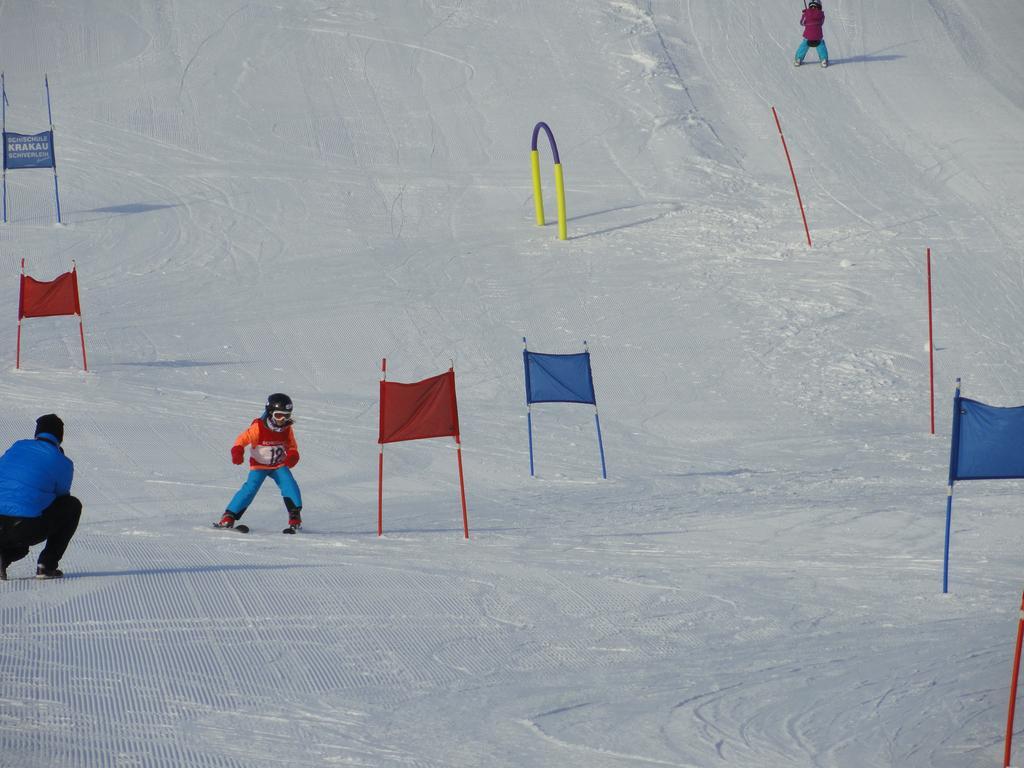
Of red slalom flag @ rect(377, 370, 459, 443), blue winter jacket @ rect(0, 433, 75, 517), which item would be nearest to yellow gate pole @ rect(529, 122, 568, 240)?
red slalom flag @ rect(377, 370, 459, 443)

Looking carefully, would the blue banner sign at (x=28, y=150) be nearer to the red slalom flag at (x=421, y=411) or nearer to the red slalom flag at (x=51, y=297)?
the red slalom flag at (x=51, y=297)

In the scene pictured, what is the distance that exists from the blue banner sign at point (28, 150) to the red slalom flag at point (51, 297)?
5.64 metres

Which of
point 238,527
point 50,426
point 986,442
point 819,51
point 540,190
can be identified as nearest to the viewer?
point 50,426

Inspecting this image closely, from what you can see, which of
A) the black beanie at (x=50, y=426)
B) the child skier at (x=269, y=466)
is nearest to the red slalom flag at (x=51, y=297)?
the child skier at (x=269, y=466)

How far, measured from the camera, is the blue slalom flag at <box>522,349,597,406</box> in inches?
453

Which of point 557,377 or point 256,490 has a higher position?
point 557,377

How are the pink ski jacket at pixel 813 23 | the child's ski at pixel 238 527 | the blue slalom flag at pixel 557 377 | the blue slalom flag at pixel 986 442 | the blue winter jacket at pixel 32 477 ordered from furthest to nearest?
the pink ski jacket at pixel 813 23, the blue slalom flag at pixel 557 377, the child's ski at pixel 238 527, the blue slalom flag at pixel 986 442, the blue winter jacket at pixel 32 477

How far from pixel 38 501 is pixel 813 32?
21197 mm

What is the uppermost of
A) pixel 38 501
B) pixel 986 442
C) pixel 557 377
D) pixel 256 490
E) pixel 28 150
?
pixel 28 150

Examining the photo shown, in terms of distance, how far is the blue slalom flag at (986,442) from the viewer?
7.58 meters

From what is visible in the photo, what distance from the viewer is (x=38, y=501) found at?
22.8ft

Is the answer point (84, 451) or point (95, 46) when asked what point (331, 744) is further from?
point (95, 46)

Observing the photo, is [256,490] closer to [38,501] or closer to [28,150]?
[38,501]

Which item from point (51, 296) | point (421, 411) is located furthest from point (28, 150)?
point (421, 411)
